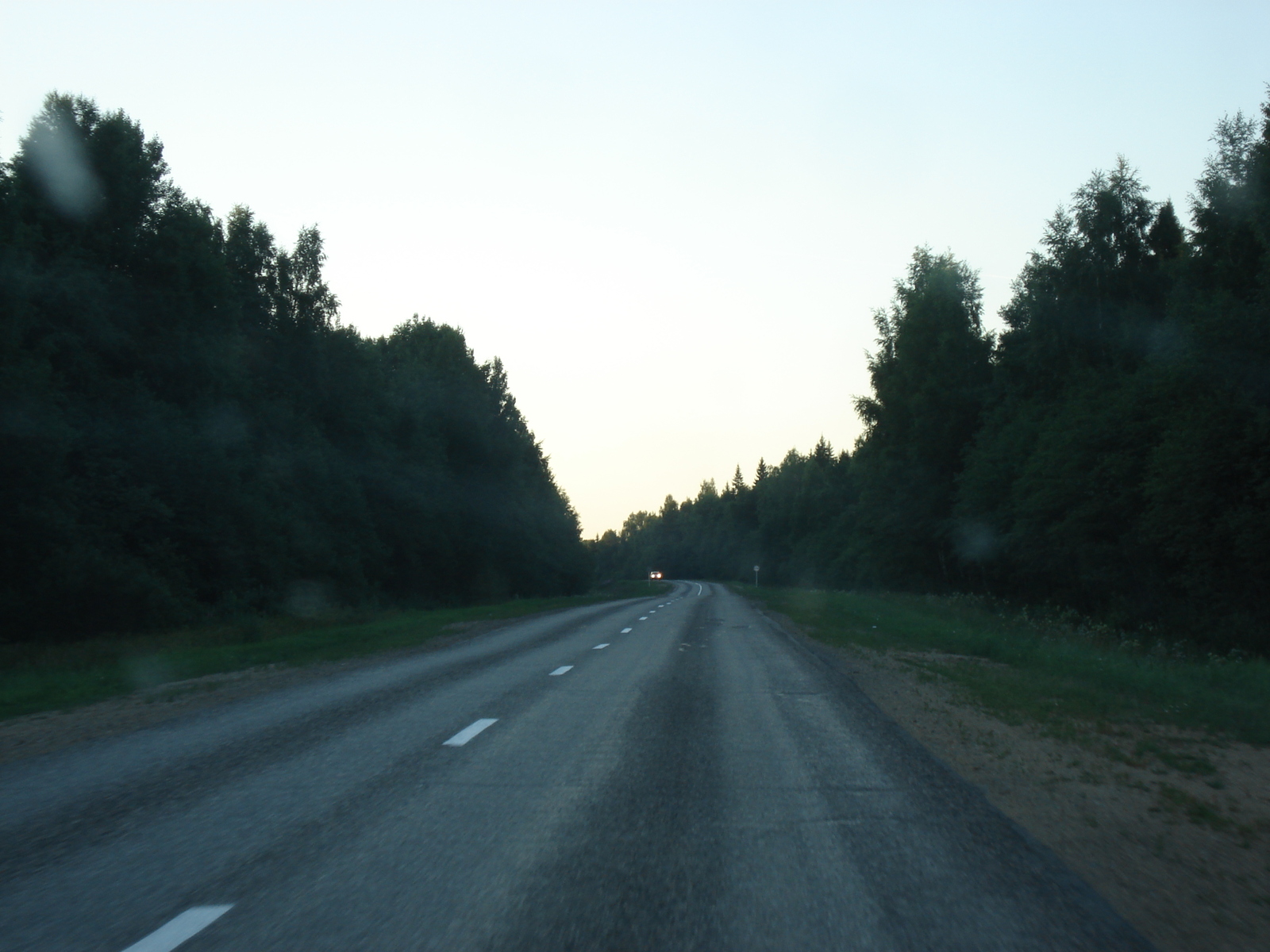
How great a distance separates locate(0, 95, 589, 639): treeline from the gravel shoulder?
21.3 m

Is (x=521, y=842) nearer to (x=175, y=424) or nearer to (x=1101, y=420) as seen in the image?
(x=175, y=424)

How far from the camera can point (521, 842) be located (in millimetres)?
5488

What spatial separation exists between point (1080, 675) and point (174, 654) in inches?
653

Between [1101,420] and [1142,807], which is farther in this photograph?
[1101,420]

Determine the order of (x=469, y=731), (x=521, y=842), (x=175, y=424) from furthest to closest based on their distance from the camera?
(x=175, y=424), (x=469, y=731), (x=521, y=842)

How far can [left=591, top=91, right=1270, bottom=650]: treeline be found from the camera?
2759cm

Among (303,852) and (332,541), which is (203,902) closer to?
(303,852)

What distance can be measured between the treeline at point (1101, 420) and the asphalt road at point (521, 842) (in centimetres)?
2291

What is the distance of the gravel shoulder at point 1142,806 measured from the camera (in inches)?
179

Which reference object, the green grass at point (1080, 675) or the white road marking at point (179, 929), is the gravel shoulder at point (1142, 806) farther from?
the white road marking at point (179, 929)

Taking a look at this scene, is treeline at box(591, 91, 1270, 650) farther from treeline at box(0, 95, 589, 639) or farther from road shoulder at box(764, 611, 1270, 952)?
treeline at box(0, 95, 589, 639)

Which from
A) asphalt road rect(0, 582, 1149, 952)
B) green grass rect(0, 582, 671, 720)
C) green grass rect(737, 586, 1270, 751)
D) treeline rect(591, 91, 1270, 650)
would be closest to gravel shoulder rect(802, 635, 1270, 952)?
asphalt road rect(0, 582, 1149, 952)

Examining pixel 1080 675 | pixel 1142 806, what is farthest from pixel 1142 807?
pixel 1080 675

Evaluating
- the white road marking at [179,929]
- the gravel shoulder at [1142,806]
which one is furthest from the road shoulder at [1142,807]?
the white road marking at [179,929]
